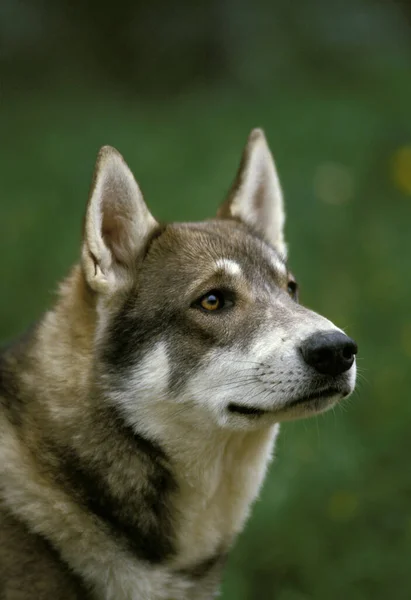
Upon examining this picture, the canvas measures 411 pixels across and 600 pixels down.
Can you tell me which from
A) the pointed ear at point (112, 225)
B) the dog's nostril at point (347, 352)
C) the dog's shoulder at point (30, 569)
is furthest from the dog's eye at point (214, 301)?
the dog's shoulder at point (30, 569)

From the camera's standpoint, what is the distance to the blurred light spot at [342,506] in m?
5.12

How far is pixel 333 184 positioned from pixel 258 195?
4.05m

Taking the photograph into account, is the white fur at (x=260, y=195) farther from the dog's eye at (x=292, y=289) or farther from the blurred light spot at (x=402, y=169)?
the blurred light spot at (x=402, y=169)

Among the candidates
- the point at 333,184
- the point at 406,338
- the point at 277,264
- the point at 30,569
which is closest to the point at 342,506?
the point at 277,264

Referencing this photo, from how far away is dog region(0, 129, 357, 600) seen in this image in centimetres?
364

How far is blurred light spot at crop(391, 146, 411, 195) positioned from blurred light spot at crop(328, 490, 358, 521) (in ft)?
12.9

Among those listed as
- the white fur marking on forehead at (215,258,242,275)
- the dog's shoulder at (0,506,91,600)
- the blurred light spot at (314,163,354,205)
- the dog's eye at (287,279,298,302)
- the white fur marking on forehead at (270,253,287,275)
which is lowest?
the dog's shoulder at (0,506,91,600)

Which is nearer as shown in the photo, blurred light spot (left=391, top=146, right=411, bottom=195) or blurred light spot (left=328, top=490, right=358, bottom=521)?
blurred light spot (left=328, top=490, right=358, bottom=521)

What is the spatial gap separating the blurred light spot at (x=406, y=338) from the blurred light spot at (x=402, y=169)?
6.82 ft

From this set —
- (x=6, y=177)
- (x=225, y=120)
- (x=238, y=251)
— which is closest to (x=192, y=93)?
(x=225, y=120)

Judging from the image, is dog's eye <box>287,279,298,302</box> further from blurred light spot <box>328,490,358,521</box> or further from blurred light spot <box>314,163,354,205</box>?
blurred light spot <box>314,163,354,205</box>

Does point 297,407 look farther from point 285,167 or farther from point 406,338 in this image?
point 285,167

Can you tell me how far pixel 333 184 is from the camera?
868 centimetres

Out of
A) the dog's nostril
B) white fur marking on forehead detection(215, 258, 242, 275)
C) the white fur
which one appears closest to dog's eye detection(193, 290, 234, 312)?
white fur marking on forehead detection(215, 258, 242, 275)
